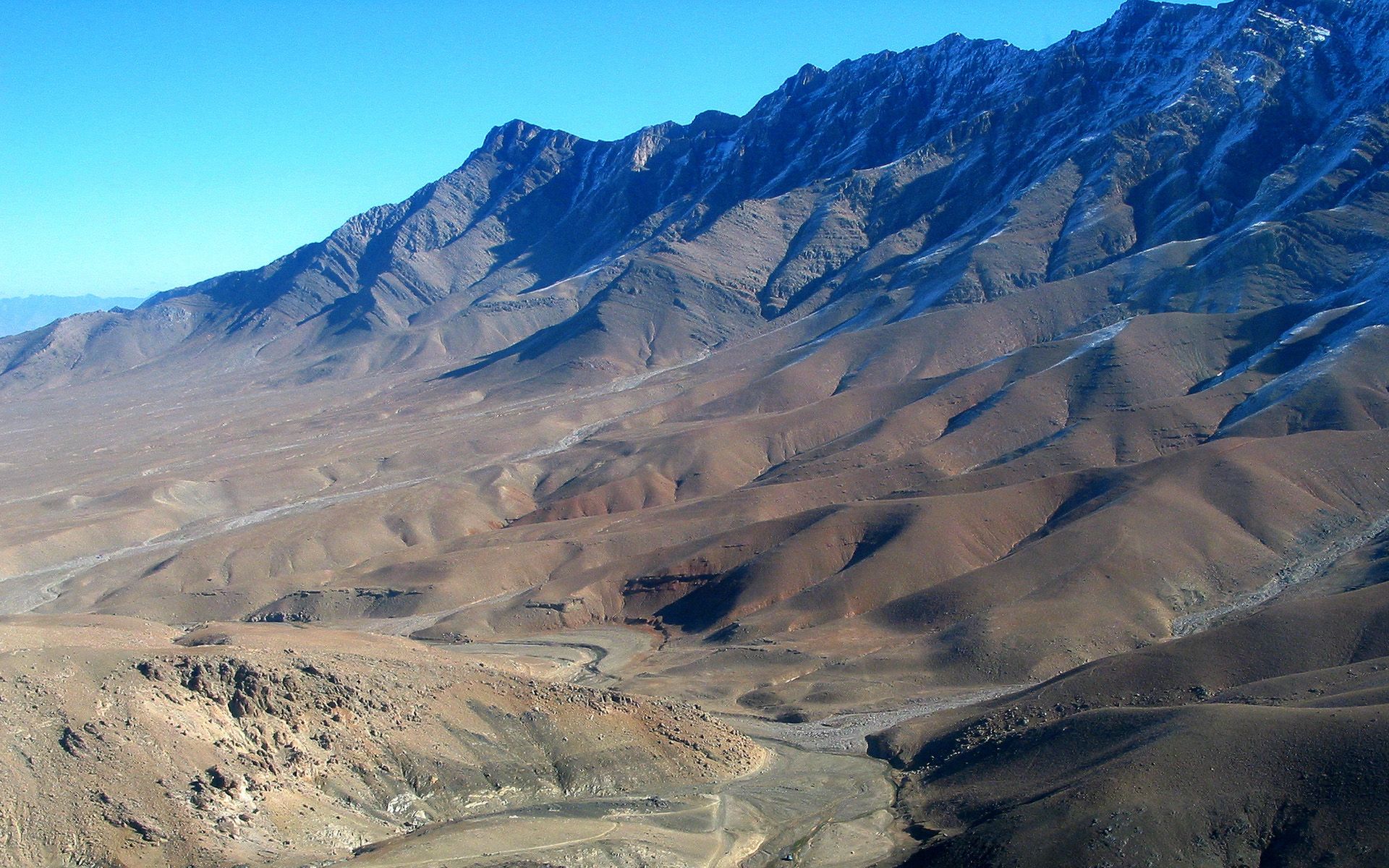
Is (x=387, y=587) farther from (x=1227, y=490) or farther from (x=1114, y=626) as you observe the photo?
(x=1227, y=490)

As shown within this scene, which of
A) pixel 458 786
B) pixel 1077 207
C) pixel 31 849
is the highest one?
pixel 1077 207

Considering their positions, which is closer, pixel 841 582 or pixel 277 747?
pixel 277 747

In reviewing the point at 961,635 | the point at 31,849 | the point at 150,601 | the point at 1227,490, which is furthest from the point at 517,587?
the point at 31,849

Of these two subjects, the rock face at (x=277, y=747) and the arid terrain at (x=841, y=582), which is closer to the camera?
the rock face at (x=277, y=747)

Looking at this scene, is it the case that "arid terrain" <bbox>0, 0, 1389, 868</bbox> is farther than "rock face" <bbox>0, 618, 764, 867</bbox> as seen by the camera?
Yes

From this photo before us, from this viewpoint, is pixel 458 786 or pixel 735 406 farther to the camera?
pixel 735 406

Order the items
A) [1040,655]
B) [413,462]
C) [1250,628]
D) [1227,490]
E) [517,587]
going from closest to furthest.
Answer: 1. [1250,628]
2. [1040,655]
3. [1227,490]
4. [517,587]
5. [413,462]

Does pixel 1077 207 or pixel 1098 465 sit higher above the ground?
pixel 1077 207

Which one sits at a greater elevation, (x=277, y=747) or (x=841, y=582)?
(x=277, y=747)
